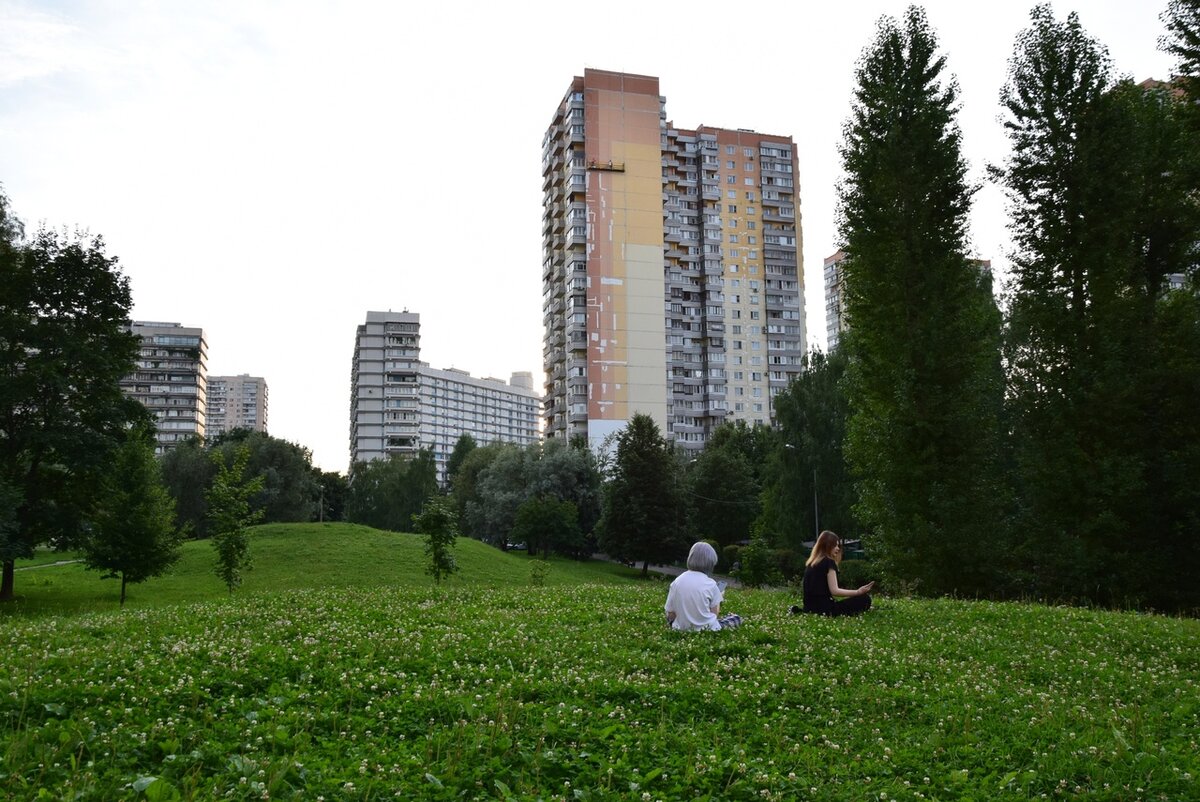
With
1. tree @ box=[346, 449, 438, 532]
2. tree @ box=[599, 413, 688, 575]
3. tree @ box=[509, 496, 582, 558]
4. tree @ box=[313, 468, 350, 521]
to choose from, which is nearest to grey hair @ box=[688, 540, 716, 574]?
tree @ box=[599, 413, 688, 575]

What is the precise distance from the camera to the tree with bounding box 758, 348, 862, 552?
5322cm

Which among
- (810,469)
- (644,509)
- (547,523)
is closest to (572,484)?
(547,523)

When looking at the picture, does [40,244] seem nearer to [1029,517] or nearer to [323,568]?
[323,568]

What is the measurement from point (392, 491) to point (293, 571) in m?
50.3

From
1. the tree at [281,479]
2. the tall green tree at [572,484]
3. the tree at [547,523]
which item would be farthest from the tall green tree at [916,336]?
the tree at [281,479]

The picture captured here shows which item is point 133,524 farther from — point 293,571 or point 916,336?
point 916,336

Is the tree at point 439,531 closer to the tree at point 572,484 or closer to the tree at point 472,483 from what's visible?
the tree at point 572,484

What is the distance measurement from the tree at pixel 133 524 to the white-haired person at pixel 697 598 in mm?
27080

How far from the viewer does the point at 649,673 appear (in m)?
10.2

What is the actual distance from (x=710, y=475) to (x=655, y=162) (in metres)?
46.5

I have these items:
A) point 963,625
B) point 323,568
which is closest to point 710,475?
point 323,568

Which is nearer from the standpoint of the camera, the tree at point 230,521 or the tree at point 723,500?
the tree at point 230,521

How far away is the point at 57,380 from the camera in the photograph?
108 ft

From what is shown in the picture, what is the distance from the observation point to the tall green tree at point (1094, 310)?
2377 cm
